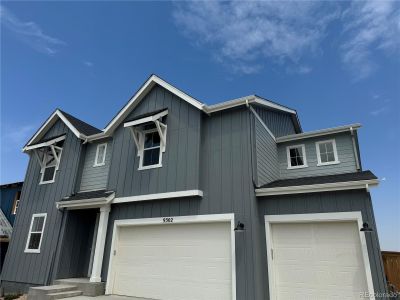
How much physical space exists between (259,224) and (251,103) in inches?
157

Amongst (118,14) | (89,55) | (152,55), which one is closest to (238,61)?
(152,55)

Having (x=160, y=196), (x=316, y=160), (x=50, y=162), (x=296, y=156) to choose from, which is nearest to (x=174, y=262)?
(x=160, y=196)

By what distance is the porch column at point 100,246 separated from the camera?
921cm

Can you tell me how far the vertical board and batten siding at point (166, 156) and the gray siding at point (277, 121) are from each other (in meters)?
2.77

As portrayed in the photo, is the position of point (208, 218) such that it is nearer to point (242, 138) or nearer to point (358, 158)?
point (242, 138)

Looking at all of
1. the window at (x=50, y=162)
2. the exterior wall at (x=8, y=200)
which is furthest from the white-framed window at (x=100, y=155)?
the exterior wall at (x=8, y=200)

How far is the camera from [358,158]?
9.84 m

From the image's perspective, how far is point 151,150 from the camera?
10031 mm

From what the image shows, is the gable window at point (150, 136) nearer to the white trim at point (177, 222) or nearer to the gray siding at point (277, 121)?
the white trim at point (177, 222)

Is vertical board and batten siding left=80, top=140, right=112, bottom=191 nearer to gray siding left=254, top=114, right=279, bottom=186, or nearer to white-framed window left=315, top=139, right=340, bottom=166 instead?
gray siding left=254, top=114, right=279, bottom=186

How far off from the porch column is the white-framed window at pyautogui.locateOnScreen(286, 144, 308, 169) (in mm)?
7564

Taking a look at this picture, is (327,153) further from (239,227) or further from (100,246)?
(100,246)

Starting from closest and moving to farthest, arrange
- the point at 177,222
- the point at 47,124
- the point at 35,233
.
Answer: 1. the point at 177,222
2. the point at 35,233
3. the point at 47,124

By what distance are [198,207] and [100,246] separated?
4.14 meters
